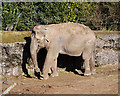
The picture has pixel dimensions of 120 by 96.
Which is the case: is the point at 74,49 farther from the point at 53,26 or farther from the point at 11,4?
the point at 11,4

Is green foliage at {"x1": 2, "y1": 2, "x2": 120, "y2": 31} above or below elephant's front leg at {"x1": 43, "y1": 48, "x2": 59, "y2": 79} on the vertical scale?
above

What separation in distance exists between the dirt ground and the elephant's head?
949 mm

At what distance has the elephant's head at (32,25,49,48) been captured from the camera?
6.32 meters

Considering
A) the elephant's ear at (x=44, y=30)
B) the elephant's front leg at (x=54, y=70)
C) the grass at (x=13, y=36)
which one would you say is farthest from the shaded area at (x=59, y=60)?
the elephant's ear at (x=44, y=30)

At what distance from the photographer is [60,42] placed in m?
6.46

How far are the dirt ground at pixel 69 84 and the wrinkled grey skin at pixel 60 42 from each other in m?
0.31

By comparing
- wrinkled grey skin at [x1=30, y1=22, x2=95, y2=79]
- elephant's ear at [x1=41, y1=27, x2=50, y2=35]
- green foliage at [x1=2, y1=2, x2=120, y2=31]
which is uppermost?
green foliage at [x1=2, y1=2, x2=120, y2=31]

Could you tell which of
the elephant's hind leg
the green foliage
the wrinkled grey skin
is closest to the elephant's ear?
the wrinkled grey skin

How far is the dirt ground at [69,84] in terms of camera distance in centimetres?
541

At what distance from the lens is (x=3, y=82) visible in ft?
21.1

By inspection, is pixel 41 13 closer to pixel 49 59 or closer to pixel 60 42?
pixel 60 42

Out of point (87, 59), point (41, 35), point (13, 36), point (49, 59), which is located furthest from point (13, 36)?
point (87, 59)

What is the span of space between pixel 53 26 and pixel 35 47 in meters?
0.73

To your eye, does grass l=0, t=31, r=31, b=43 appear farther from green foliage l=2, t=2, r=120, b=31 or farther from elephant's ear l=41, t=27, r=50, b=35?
green foliage l=2, t=2, r=120, b=31
